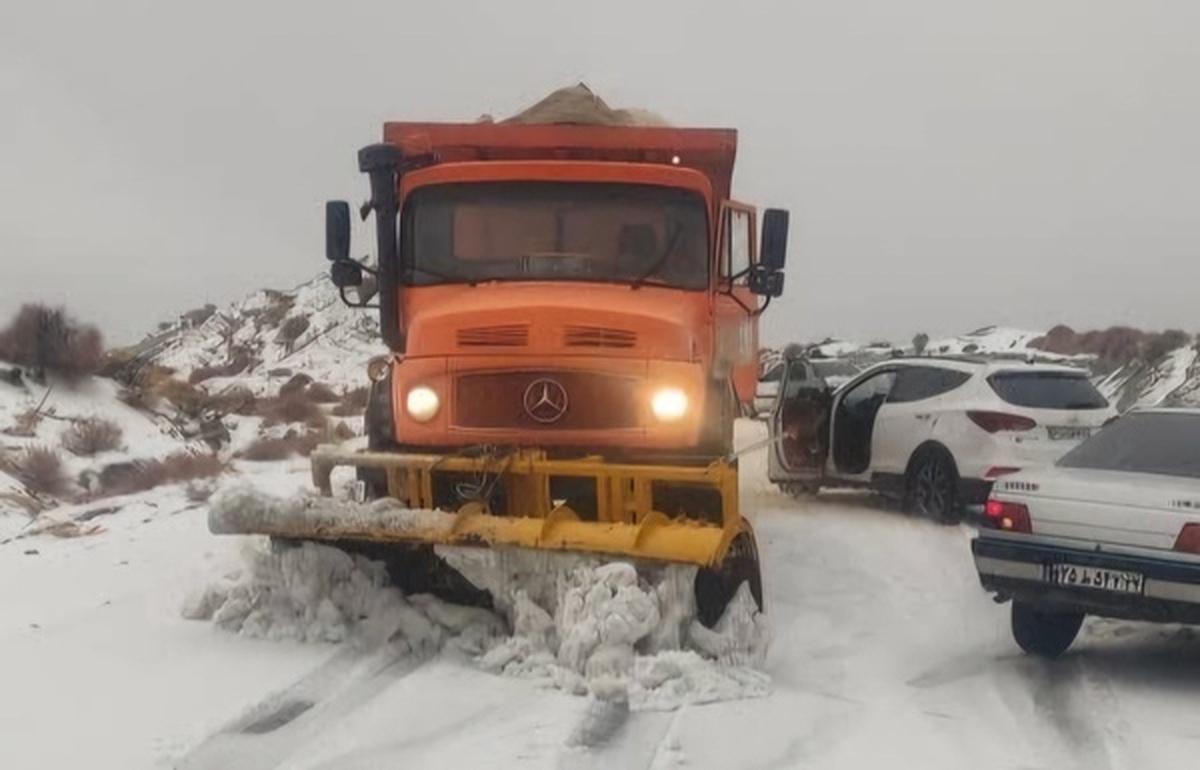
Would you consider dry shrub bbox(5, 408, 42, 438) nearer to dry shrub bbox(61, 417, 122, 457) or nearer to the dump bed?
dry shrub bbox(61, 417, 122, 457)

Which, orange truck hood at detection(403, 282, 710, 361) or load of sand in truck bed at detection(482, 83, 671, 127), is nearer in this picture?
orange truck hood at detection(403, 282, 710, 361)

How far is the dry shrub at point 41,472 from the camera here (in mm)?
16844

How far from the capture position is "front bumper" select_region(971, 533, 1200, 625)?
7.53m

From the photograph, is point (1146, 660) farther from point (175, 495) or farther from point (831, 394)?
point (175, 495)

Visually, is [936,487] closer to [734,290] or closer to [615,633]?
[734,290]

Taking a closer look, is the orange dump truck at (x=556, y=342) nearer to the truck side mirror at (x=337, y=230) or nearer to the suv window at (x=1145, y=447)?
the truck side mirror at (x=337, y=230)

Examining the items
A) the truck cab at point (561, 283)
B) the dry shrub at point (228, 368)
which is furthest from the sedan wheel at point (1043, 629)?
the dry shrub at point (228, 368)

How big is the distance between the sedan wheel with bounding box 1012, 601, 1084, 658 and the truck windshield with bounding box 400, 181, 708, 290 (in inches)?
118

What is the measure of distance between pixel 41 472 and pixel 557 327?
10.6 metres

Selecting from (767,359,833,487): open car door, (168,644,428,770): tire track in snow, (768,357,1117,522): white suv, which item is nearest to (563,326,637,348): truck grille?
(168,644,428,770): tire track in snow

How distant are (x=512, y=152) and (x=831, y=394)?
6.08 meters

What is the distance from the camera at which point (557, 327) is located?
8.82 metres

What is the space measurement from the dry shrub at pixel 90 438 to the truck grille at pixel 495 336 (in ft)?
39.0

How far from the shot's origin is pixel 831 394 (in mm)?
15711
